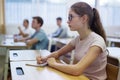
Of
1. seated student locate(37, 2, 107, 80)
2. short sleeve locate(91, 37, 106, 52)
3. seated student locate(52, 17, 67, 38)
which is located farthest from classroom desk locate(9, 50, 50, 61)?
seated student locate(52, 17, 67, 38)

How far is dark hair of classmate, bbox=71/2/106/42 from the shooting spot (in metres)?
1.66

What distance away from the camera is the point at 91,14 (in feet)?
5.57

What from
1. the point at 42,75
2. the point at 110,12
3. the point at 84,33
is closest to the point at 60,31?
the point at 110,12

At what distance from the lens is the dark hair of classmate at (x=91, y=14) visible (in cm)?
166

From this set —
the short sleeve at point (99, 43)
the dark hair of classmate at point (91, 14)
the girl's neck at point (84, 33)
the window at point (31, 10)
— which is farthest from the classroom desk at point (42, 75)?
the window at point (31, 10)

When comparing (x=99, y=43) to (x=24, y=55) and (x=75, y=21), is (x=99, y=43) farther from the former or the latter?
(x=24, y=55)

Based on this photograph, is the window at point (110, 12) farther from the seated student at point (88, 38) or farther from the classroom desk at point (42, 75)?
the classroom desk at point (42, 75)

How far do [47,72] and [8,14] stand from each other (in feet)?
16.1

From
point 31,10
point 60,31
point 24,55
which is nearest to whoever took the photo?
point 24,55

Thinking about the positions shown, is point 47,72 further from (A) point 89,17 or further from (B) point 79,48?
(A) point 89,17

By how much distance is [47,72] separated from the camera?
1.54 meters

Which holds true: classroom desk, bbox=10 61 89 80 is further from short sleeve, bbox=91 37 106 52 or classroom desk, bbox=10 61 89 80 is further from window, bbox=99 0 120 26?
window, bbox=99 0 120 26

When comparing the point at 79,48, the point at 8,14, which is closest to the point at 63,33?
the point at 8,14

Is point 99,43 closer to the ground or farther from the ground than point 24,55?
farther from the ground
